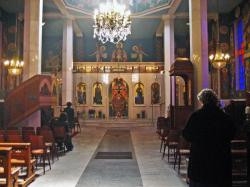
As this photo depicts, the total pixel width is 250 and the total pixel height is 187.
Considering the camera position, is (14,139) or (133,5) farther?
(133,5)

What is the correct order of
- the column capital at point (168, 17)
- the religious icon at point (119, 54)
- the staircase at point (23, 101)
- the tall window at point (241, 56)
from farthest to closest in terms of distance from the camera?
1. the religious icon at point (119, 54)
2. the column capital at point (168, 17)
3. the tall window at point (241, 56)
4. the staircase at point (23, 101)

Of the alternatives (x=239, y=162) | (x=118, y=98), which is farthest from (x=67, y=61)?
(x=239, y=162)

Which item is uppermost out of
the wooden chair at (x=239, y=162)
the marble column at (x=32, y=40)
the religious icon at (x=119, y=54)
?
the religious icon at (x=119, y=54)

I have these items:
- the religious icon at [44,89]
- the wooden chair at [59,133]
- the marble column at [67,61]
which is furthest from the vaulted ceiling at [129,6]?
the wooden chair at [59,133]

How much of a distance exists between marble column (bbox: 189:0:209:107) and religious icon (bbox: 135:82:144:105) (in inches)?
545

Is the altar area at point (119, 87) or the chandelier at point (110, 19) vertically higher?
the chandelier at point (110, 19)

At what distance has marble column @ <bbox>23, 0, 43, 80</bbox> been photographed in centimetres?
1266

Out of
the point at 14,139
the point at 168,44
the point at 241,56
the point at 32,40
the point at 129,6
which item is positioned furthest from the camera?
the point at 168,44

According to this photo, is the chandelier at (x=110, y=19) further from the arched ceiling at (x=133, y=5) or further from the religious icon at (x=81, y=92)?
the religious icon at (x=81, y=92)

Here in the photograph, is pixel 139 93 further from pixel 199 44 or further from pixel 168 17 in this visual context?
pixel 199 44

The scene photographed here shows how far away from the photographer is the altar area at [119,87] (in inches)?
1004

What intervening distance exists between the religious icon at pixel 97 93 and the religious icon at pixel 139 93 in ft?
9.28

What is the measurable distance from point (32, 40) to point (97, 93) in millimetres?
13162

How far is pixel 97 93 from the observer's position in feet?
84.6
